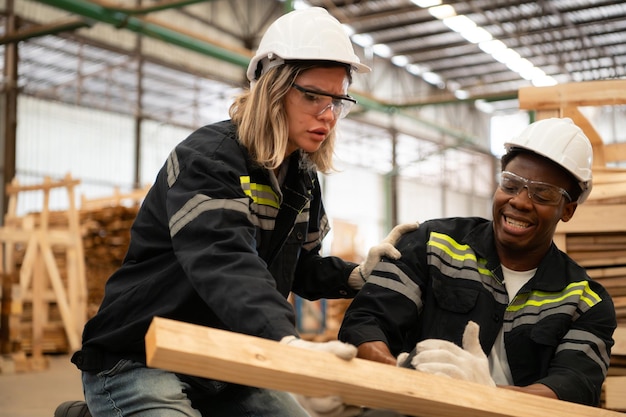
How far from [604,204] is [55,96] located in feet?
57.6

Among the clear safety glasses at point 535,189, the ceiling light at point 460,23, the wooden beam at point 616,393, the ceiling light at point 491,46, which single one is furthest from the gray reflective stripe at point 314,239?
the ceiling light at point 491,46

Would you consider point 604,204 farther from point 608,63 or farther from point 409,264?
point 608,63

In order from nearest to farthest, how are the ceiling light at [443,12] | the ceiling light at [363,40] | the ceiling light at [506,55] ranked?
the ceiling light at [443,12] → the ceiling light at [363,40] → the ceiling light at [506,55]

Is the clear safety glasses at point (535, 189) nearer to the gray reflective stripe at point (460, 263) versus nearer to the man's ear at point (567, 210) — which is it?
the man's ear at point (567, 210)

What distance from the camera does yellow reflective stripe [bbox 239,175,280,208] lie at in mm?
2290

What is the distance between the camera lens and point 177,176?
2.22m

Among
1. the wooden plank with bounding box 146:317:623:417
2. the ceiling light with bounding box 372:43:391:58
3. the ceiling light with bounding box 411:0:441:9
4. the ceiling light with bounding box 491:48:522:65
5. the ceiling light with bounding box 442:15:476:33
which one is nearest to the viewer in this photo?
the wooden plank with bounding box 146:317:623:417

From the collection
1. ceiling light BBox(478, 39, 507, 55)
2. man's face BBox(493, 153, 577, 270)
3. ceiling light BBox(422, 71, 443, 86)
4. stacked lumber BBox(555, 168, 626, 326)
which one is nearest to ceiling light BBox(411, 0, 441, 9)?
ceiling light BBox(478, 39, 507, 55)

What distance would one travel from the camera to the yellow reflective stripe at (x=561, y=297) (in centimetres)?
301

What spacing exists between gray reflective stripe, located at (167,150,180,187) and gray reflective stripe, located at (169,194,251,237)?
0.15m

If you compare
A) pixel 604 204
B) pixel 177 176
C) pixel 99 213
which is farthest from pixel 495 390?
pixel 99 213

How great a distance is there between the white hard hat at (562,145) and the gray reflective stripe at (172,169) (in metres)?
1.55

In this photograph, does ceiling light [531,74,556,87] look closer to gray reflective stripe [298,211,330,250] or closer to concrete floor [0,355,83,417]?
concrete floor [0,355,83,417]

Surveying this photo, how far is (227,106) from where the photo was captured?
1147 centimetres
